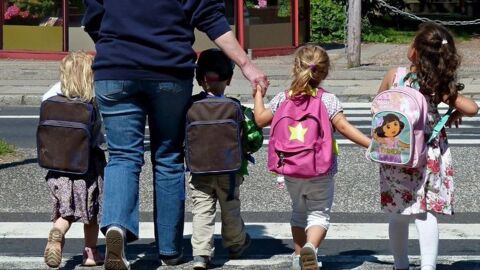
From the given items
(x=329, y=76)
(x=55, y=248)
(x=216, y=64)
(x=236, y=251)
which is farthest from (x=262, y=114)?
(x=329, y=76)

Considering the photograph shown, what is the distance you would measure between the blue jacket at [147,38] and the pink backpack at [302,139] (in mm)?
554

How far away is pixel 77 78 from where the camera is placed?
19.5 ft

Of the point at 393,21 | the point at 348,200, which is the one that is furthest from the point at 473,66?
the point at 348,200

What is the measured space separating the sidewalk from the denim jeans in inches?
366

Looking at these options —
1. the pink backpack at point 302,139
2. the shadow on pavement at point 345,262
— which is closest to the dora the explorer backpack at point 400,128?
the pink backpack at point 302,139

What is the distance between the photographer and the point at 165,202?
229 inches

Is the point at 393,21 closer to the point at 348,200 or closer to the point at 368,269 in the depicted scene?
the point at 348,200

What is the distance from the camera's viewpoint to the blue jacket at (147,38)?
5562 millimetres

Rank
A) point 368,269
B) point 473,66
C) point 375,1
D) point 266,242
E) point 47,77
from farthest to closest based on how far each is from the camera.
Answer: point 375,1 → point 473,66 → point 47,77 → point 266,242 → point 368,269

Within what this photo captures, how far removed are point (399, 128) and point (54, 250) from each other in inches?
75.4

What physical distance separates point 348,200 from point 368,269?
2.33m

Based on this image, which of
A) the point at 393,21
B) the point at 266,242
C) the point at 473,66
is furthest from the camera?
the point at 393,21

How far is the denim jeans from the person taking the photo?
5590mm

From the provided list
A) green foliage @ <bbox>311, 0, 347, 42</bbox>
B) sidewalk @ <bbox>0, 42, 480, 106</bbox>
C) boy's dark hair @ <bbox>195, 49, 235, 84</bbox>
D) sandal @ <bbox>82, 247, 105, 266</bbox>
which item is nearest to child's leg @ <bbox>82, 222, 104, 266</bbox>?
sandal @ <bbox>82, 247, 105, 266</bbox>
